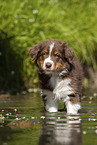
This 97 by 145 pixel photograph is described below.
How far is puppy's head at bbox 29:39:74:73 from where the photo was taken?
716 cm

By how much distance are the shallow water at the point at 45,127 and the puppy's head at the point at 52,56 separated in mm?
823

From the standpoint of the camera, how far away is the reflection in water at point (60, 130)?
4809 millimetres

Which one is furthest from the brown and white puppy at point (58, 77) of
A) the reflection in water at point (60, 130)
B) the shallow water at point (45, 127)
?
the reflection in water at point (60, 130)

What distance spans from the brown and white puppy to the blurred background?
15.3 feet

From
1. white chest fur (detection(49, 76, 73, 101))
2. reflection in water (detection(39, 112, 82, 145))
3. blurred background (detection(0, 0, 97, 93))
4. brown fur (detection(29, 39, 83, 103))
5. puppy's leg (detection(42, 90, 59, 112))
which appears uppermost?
blurred background (detection(0, 0, 97, 93))

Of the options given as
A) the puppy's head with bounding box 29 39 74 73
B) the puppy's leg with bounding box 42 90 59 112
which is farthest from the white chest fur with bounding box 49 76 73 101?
the puppy's head with bounding box 29 39 74 73

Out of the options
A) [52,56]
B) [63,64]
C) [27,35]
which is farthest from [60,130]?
[27,35]

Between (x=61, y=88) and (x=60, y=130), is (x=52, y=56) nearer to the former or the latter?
(x=61, y=88)

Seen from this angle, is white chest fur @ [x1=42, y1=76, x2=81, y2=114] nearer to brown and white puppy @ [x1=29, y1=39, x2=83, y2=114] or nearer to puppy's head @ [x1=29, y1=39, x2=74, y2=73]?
brown and white puppy @ [x1=29, y1=39, x2=83, y2=114]

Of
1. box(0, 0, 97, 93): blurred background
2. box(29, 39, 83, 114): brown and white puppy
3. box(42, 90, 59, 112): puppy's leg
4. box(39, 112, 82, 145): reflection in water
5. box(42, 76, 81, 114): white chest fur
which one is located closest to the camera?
box(39, 112, 82, 145): reflection in water

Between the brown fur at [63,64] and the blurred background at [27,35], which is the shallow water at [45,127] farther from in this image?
the blurred background at [27,35]

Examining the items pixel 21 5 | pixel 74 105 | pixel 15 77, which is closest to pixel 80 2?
pixel 21 5

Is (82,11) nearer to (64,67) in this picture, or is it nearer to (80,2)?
(80,2)

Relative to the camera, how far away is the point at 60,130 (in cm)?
560
